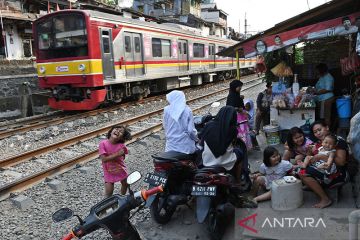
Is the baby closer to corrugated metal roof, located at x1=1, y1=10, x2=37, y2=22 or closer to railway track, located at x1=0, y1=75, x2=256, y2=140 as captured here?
railway track, located at x1=0, y1=75, x2=256, y2=140

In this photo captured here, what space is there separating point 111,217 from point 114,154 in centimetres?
151

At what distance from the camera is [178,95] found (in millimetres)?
4344

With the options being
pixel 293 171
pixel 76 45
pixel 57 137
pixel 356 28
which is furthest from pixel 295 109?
pixel 76 45

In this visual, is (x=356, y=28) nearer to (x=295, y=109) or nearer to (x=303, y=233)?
→ (x=295, y=109)

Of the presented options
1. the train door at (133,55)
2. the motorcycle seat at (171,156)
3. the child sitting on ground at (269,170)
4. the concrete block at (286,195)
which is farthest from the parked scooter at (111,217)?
the train door at (133,55)

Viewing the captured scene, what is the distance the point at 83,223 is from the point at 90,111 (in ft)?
31.5

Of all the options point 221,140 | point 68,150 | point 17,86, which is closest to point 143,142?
point 68,150

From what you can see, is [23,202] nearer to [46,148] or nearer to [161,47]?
[46,148]

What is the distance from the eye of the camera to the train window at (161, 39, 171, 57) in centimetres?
1523

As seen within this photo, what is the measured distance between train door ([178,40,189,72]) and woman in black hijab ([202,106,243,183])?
44.2 ft

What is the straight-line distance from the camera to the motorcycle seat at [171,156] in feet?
12.8

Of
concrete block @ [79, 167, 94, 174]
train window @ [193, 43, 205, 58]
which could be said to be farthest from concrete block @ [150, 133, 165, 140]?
train window @ [193, 43, 205, 58]

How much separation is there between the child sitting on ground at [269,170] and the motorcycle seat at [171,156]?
93 cm

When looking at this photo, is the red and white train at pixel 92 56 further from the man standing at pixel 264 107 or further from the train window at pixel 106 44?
the man standing at pixel 264 107
